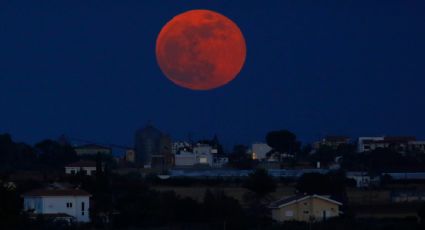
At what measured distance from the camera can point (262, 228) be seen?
49844 millimetres

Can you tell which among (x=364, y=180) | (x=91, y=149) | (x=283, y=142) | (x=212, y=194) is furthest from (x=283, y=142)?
(x=212, y=194)

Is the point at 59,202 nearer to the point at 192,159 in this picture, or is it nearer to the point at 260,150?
the point at 192,159

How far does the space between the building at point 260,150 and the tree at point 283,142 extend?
14.4 ft

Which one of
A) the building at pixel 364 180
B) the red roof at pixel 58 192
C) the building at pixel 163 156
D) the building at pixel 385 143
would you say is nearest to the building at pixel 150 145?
the building at pixel 163 156

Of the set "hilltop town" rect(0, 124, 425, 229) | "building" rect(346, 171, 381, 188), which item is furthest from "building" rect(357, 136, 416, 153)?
"building" rect(346, 171, 381, 188)

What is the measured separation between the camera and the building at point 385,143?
392ft

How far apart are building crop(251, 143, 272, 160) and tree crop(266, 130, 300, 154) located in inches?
173

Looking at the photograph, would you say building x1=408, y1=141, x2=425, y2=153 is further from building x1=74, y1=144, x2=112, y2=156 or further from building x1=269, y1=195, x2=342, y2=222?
building x1=269, y1=195, x2=342, y2=222

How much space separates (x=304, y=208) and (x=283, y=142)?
63.7 m

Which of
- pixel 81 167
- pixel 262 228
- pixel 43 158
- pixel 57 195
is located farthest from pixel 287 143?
pixel 262 228

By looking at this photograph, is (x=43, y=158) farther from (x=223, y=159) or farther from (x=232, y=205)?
(x=232, y=205)

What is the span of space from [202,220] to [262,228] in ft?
23.4

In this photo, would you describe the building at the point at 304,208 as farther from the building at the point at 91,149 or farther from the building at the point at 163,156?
the building at the point at 91,149

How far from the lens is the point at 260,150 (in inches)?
5221
